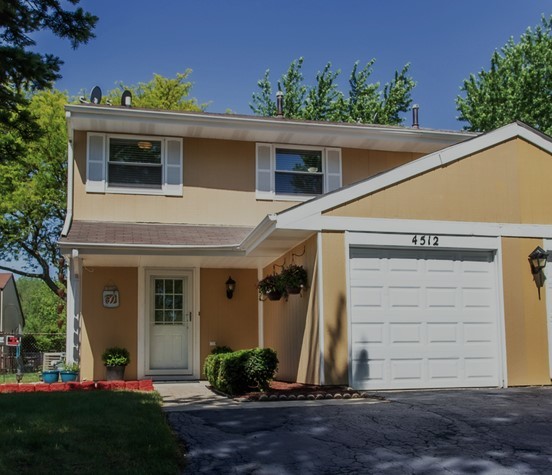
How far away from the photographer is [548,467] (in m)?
5.26

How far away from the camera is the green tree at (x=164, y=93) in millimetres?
29484

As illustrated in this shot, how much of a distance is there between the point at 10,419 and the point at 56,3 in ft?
15.8

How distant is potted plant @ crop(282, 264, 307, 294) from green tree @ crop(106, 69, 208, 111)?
1995 cm

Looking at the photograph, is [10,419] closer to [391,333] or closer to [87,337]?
[391,333]

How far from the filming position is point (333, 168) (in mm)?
14648

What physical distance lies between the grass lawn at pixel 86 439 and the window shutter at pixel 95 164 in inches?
258

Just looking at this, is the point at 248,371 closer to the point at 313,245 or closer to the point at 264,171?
the point at 313,245

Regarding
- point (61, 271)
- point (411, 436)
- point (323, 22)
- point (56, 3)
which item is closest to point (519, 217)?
point (411, 436)

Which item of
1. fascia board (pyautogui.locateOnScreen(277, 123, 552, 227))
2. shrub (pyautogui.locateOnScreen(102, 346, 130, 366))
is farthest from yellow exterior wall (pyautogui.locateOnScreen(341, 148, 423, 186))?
shrub (pyautogui.locateOnScreen(102, 346, 130, 366))

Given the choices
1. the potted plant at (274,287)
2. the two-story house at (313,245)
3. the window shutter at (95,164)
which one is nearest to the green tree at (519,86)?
the two-story house at (313,245)


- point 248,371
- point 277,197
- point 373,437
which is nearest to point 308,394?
point 248,371

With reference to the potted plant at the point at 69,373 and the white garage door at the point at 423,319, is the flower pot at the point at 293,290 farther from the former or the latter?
the potted plant at the point at 69,373

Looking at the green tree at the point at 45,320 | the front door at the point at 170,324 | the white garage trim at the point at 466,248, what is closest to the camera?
the white garage trim at the point at 466,248

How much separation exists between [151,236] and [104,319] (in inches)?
86.6
